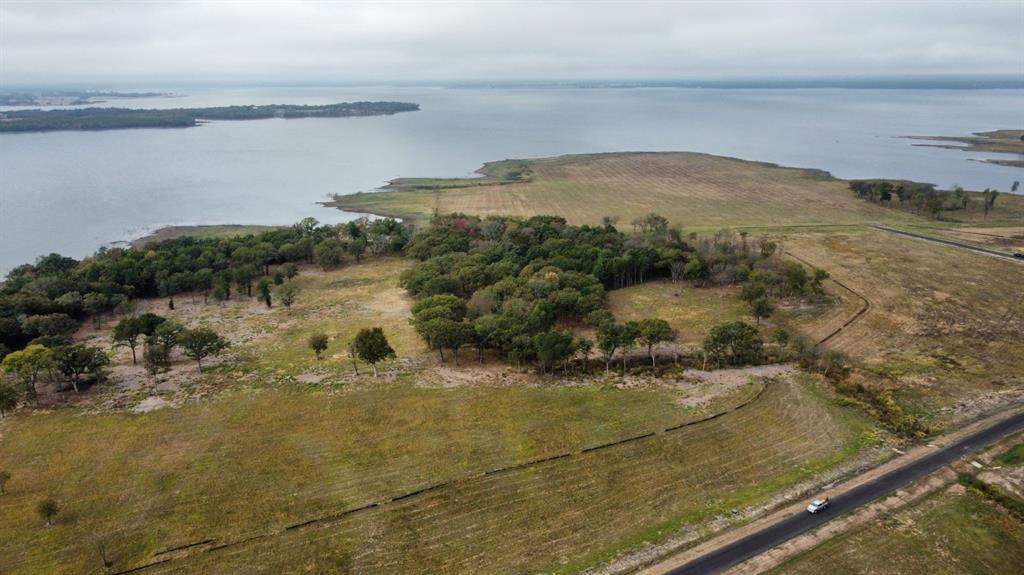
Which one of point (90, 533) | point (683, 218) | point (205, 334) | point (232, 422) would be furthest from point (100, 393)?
point (683, 218)

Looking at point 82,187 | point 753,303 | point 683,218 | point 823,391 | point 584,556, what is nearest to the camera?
point 584,556

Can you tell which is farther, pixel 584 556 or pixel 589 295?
pixel 589 295

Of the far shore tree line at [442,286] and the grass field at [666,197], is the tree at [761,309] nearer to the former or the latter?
the far shore tree line at [442,286]

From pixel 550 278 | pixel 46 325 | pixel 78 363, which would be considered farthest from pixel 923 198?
pixel 46 325

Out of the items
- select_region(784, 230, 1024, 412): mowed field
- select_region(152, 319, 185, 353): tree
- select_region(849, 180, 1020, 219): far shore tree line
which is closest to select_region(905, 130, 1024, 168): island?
select_region(849, 180, 1020, 219): far shore tree line

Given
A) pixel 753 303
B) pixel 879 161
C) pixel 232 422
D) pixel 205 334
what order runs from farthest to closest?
pixel 879 161 < pixel 753 303 < pixel 205 334 < pixel 232 422

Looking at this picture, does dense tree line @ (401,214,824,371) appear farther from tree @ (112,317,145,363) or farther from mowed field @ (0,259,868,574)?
tree @ (112,317,145,363)

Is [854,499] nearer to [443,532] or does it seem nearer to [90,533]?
[443,532]

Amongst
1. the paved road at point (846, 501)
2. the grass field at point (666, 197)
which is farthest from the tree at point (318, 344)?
the grass field at point (666, 197)
